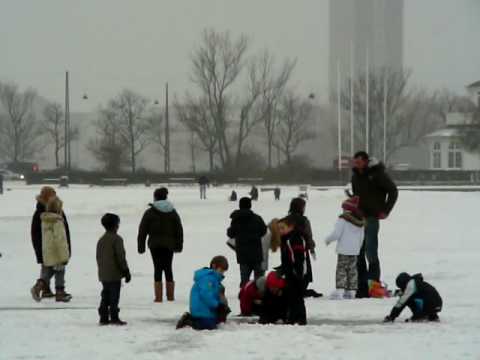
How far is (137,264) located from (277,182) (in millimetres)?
55630

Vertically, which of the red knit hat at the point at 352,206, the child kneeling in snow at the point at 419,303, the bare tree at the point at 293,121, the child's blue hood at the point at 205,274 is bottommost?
the child kneeling in snow at the point at 419,303

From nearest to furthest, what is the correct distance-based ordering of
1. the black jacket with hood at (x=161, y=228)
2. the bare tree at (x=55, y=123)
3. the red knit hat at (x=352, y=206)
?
the black jacket with hood at (x=161, y=228) < the red knit hat at (x=352, y=206) < the bare tree at (x=55, y=123)

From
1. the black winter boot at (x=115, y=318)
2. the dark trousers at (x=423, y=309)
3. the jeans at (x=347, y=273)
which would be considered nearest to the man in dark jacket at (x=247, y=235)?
the jeans at (x=347, y=273)

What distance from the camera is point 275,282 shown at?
11.7 metres

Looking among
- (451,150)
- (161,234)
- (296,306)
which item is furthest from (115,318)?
(451,150)

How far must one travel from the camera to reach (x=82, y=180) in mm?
77500

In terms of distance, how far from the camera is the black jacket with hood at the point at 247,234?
1434 cm

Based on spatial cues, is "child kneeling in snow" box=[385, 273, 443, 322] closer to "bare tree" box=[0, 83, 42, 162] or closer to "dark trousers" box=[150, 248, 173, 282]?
"dark trousers" box=[150, 248, 173, 282]

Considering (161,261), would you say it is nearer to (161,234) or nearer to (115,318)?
(161,234)

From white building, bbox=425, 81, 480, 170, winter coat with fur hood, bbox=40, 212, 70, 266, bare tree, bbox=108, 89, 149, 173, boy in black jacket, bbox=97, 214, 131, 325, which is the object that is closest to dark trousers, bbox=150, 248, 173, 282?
winter coat with fur hood, bbox=40, 212, 70, 266

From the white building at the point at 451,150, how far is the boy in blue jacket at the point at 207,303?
77578mm

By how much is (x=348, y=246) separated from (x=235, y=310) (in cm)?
198

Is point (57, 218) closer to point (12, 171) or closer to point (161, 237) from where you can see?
point (161, 237)

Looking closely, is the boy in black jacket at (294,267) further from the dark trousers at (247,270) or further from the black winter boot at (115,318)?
the dark trousers at (247,270)
